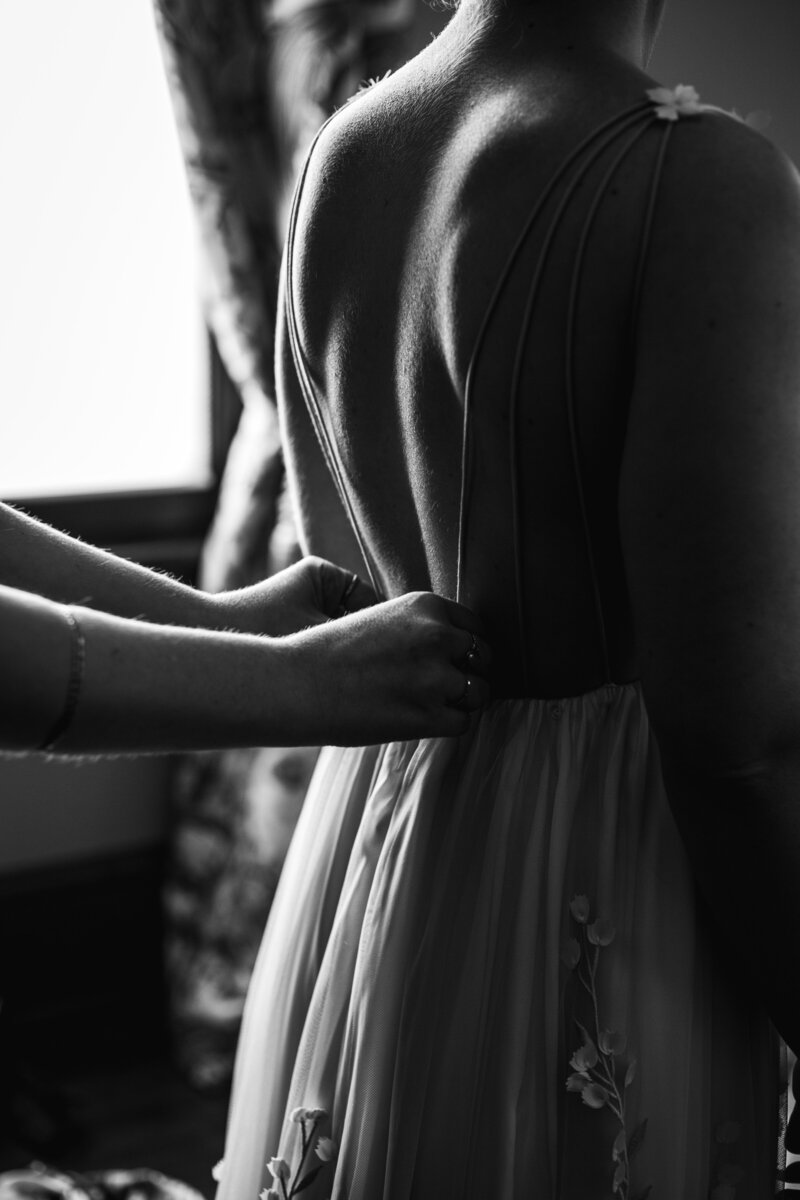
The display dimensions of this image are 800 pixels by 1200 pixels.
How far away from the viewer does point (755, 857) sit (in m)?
0.72

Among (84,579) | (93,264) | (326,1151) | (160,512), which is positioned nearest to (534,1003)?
(326,1151)

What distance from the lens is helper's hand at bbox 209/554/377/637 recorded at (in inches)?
37.3

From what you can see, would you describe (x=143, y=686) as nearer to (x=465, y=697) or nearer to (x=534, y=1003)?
(x=465, y=697)

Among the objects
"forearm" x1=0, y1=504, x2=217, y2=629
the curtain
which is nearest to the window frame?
the curtain

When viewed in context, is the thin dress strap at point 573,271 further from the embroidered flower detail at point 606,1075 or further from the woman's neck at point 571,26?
the embroidered flower detail at point 606,1075

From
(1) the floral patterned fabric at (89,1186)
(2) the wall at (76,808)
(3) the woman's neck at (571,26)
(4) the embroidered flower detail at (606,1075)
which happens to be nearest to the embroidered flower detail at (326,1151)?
(4) the embroidered flower detail at (606,1075)

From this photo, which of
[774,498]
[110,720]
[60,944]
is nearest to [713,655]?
[774,498]

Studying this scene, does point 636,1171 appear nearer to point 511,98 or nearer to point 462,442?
point 462,442

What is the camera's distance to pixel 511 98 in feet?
2.42

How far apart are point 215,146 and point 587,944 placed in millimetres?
1888

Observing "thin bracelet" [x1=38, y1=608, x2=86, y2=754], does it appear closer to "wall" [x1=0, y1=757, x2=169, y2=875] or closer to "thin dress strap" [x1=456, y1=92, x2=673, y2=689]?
"thin dress strap" [x1=456, y1=92, x2=673, y2=689]

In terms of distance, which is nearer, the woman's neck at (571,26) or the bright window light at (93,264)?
the woman's neck at (571,26)

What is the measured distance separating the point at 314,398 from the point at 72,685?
37cm

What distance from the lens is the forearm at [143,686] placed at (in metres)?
0.65
